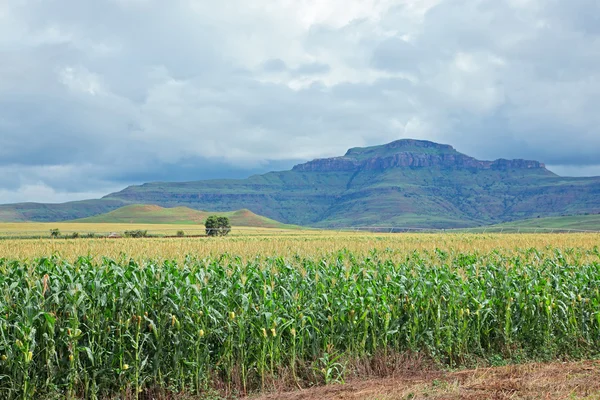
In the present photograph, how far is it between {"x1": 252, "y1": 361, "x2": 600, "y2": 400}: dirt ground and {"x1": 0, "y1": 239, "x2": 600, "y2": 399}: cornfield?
75 centimetres

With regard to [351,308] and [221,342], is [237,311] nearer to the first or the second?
[221,342]

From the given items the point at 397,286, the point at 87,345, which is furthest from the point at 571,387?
the point at 87,345

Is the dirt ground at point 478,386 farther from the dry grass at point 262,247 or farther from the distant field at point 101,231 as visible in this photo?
the distant field at point 101,231

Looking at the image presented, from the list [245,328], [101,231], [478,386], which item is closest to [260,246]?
[245,328]

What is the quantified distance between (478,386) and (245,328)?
14.4 feet

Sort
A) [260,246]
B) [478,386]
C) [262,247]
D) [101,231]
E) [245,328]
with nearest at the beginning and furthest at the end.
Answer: [478,386] < [245,328] < [262,247] < [260,246] < [101,231]

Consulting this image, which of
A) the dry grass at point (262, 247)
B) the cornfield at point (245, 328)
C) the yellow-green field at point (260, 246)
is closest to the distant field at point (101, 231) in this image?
the yellow-green field at point (260, 246)

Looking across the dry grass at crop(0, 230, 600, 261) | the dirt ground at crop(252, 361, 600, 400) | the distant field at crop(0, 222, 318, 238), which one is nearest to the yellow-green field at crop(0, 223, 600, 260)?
the dry grass at crop(0, 230, 600, 261)

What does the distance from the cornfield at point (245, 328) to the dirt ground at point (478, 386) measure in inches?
29.7

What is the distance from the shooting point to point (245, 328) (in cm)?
1070

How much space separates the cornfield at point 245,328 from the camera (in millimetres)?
9781

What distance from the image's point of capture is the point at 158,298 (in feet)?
35.0

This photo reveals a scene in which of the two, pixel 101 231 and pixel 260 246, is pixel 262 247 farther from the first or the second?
pixel 101 231

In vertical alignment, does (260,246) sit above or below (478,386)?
above
